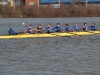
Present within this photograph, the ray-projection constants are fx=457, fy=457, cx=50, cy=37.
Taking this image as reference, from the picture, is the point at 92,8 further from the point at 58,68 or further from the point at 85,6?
the point at 58,68

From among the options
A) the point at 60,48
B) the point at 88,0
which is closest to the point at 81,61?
the point at 60,48

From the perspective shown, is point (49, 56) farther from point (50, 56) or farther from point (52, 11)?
point (52, 11)

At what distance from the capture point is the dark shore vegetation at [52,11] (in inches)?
3098

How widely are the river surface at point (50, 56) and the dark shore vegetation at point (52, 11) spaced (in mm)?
35635

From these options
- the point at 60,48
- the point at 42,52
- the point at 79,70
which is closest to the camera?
the point at 79,70

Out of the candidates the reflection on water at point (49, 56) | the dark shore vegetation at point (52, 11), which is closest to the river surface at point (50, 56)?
the reflection on water at point (49, 56)

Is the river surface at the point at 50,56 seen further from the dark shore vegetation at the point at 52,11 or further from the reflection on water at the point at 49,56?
the dark shore vegetation at the point at 52,11

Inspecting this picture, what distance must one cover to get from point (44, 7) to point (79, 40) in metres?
38.9

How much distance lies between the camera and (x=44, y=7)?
80000 millimetres

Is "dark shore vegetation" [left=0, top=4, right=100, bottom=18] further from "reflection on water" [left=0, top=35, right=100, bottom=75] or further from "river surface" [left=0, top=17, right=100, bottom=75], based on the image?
"reflection on water" [left=0, top=35, right=100, bottom=75]

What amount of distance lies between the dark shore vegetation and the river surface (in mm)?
35635

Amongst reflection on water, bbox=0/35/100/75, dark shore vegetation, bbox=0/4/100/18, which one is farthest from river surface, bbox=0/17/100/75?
dark shore vegetation, bbox=0/4/100/18

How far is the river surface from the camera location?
1016 inches

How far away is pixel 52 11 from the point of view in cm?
7888
